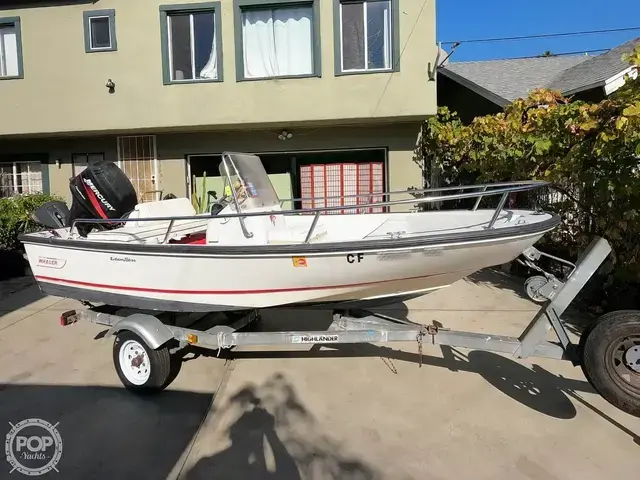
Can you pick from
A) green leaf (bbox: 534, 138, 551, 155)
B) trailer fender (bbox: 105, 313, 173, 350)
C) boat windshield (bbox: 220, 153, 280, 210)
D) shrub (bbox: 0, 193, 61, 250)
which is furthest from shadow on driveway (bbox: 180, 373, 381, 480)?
shrub (bbox: 0, 193, 61, 250)

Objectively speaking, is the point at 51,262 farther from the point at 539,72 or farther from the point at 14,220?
the point at 539,72

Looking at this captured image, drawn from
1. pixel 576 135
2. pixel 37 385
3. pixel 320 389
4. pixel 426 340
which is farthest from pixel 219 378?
pixel 576 135

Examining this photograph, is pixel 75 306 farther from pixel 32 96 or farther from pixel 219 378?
pixel 32 96

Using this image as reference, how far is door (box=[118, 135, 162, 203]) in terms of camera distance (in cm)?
1001

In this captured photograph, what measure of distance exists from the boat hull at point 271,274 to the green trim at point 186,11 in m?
5.81

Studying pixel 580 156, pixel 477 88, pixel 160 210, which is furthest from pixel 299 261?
pixel 477 88

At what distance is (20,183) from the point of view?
35.3 ft

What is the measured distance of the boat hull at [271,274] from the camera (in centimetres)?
321

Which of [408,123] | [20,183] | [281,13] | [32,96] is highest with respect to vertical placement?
[281,13]

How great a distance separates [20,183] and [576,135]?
11355 millimetres

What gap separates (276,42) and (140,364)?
23.3 ft

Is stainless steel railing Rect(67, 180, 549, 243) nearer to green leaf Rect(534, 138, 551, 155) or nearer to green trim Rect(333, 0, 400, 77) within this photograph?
green leaf Rect(534, 138, 551, 155)

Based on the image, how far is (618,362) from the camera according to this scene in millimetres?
2801

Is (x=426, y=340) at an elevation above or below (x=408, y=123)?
below
